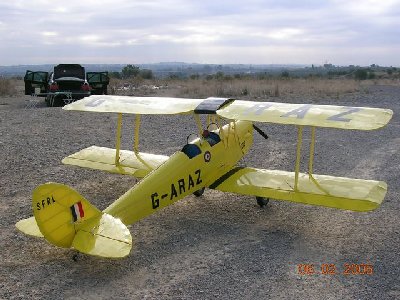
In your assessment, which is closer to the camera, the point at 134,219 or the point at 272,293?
the point at 272,293

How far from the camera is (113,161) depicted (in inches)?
408

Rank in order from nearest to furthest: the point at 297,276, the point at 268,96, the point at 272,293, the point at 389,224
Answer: the point at 272,293, the point at 297,276, the point at 389,224, the point at 268,96

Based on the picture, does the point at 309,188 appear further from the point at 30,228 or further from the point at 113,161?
the point at 30,228

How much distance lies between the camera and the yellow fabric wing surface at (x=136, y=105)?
30.4 feet

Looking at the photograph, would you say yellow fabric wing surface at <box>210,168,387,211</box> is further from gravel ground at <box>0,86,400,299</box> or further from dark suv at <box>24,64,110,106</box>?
dark suv at <box>24,64,110,106</box>

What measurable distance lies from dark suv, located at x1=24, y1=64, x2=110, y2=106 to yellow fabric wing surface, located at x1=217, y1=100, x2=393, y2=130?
1584cm

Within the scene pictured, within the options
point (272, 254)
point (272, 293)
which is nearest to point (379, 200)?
point (272, 254)

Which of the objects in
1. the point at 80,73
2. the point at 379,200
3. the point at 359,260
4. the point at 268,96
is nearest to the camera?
the point at 359,260

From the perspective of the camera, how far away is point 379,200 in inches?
296

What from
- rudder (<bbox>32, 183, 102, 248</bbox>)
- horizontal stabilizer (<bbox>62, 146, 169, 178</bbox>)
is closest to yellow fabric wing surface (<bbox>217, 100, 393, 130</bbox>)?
horizontal stabilizer (<bbox>62, 146, 169, 178</bbox>)

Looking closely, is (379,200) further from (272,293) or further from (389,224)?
(272,293)

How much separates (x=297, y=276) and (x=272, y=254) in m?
0.78
